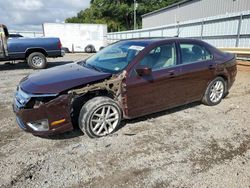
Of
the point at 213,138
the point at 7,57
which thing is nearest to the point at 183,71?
the point at 213,138

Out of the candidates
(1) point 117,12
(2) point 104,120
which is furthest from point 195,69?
(1) point 117,12

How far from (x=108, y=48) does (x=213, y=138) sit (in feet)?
9.13

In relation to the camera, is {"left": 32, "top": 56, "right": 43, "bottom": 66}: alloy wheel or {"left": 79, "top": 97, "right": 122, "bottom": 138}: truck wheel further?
{"left": 32, "top": 56, "right": 43, "bottom": 66}: alloy wheel

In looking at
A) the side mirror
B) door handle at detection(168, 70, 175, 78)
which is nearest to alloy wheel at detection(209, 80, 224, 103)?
door handle at detection(168, 70, 175, 78)

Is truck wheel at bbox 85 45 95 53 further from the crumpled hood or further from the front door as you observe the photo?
the front door

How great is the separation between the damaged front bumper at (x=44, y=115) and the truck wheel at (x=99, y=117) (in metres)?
0.26

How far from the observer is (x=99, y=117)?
3.51m

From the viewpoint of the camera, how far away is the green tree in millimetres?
49844

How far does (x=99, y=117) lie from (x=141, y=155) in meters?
0.92

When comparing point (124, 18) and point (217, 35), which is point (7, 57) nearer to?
point (217, 35)

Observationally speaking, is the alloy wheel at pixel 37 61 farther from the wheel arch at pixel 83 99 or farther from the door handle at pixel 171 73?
the door handle at pixel 171 73

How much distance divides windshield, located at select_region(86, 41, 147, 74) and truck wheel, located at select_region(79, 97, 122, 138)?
1.92 feet

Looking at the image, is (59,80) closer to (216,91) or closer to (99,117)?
(99,117)

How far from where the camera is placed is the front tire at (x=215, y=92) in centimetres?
477
